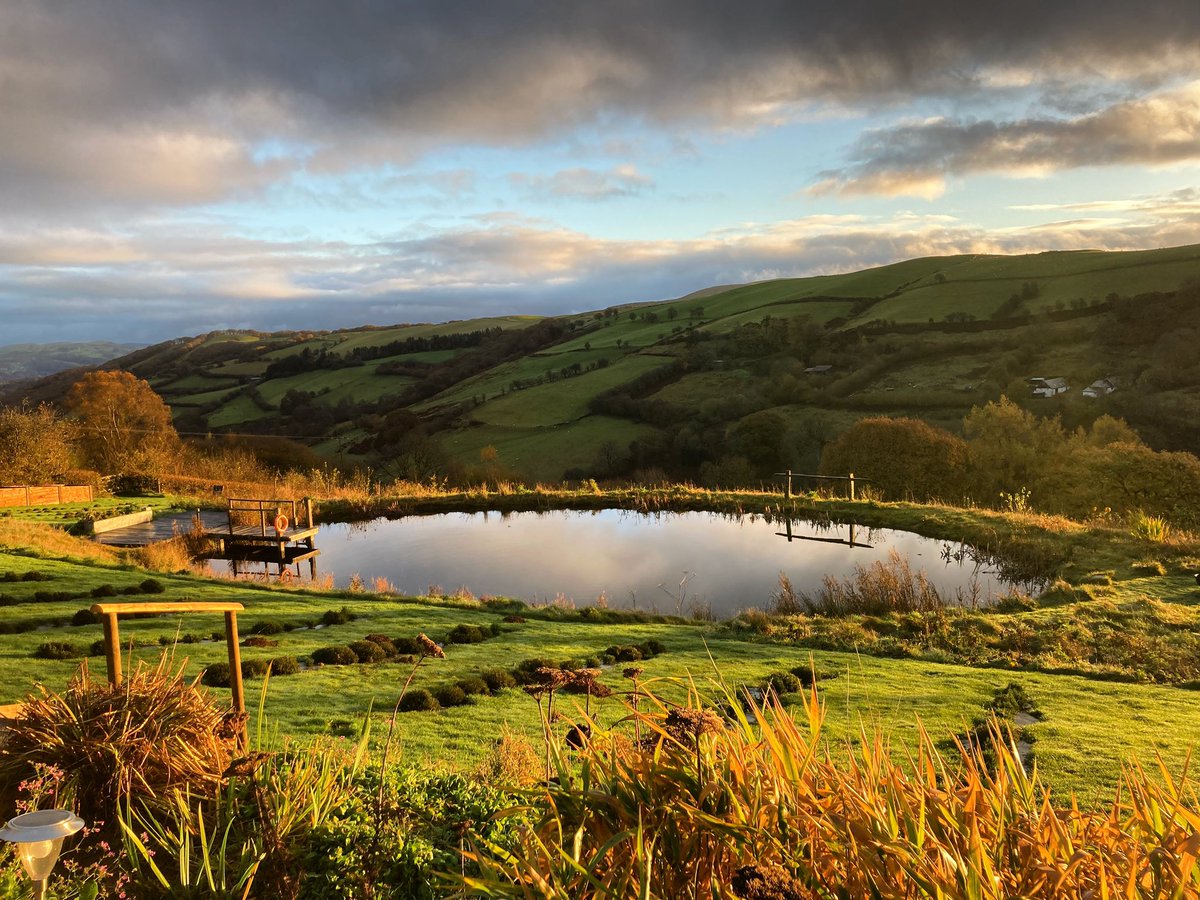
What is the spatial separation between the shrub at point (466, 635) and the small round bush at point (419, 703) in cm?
311

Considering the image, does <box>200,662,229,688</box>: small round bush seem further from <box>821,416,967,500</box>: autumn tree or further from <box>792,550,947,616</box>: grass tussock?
<box>821,416,967,500</box>: autumn tree

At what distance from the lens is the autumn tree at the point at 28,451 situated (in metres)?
29.6

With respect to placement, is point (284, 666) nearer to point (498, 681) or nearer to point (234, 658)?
point (498, 681)

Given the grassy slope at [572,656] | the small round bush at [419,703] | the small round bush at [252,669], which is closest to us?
the grassy slope at [572,656]

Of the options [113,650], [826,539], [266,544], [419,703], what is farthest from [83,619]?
[826,539]

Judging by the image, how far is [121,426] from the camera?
120ft

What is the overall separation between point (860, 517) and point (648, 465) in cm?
2428

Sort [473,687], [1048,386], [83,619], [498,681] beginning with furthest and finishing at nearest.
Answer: [1048,386]
[83,619]
[498,681]
[473,687]

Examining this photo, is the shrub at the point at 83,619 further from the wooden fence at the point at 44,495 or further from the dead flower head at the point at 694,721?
the wooden fence at the point at 44,495

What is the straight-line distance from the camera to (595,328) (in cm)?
8894

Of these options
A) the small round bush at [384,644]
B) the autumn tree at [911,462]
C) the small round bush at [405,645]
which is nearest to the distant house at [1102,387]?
the autumn tree at [911,462]

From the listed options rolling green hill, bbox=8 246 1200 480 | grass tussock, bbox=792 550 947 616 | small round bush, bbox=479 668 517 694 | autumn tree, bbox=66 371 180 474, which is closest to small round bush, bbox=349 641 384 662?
small round bush, bbox=479 668 517 694

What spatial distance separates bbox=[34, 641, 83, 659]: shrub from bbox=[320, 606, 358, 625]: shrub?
356 centimetres

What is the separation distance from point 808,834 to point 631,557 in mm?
16959
